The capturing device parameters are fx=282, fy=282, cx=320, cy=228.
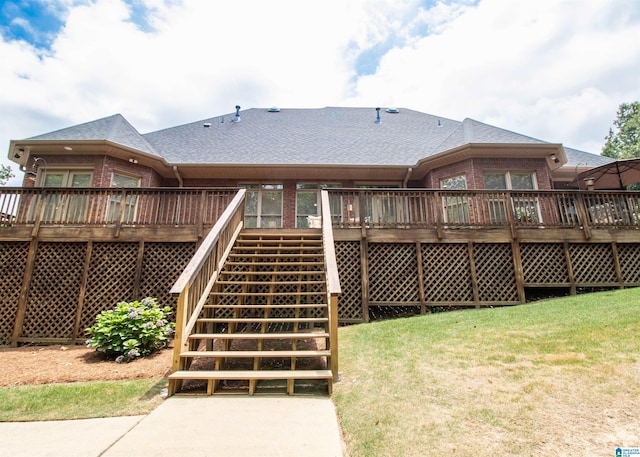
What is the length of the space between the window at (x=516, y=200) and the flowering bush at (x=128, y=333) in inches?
316

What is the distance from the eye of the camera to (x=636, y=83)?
1575cm

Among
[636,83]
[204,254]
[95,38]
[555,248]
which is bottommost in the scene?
[204,254]

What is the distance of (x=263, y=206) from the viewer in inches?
425

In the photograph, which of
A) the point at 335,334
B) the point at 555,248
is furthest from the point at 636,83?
the point at 335,334

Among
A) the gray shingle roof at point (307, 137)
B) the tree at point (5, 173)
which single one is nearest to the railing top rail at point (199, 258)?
the gray shingle roof at point (307, 137)

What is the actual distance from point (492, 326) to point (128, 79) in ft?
46.7

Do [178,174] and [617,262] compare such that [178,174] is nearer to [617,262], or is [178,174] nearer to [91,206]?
[91,206]

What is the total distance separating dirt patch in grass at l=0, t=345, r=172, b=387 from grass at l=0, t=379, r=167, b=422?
0.28m

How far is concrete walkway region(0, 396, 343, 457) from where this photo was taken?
2088mm

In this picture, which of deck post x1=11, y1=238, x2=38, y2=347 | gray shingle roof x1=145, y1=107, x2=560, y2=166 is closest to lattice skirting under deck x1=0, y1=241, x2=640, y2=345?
deck post x1=11, y1=238, x2=38, y2=347

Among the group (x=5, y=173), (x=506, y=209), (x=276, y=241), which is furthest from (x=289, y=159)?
(x=5, y=173)

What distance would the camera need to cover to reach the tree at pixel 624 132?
106 ft

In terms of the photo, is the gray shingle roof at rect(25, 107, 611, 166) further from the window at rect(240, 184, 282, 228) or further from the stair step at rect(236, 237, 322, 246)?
the stair step at rect(236, 237, 322, 246)

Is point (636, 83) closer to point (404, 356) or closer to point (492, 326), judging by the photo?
point (492, 326)
